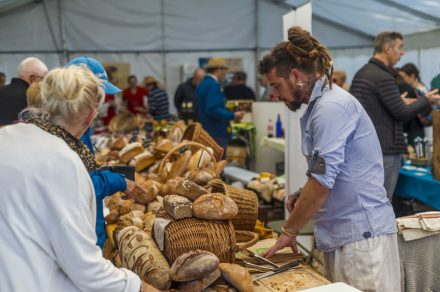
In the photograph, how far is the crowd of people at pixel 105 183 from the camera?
1193 millimetres

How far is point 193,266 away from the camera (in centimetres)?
152

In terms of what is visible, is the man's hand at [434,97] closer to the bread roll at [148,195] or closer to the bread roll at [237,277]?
the bread roll at [148,195]

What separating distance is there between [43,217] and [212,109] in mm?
4066

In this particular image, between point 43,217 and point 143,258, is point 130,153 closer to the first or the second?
point 143,258

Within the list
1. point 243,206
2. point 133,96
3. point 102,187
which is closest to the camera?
point 102,187

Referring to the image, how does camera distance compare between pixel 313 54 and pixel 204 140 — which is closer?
pixel 313 54

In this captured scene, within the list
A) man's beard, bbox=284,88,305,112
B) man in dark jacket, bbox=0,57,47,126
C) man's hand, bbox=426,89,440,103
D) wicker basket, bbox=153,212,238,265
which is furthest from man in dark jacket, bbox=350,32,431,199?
man in dark jacket, bbox=0,57,47,126

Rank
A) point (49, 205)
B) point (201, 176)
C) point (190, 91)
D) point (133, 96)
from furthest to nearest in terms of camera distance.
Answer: point (133, 96), point (190, 91), point (201, 176), point (49, 205)

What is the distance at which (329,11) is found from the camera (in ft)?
32.8

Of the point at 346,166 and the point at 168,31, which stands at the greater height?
the point at 168,31

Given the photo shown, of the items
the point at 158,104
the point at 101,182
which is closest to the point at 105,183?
the point at 101,182

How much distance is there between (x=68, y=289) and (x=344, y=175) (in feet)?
3.33

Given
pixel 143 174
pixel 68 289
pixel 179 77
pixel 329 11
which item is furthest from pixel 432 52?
pixel 68 289

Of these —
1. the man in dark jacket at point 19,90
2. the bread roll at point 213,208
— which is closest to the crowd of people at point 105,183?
the bread roll at point 213,208
